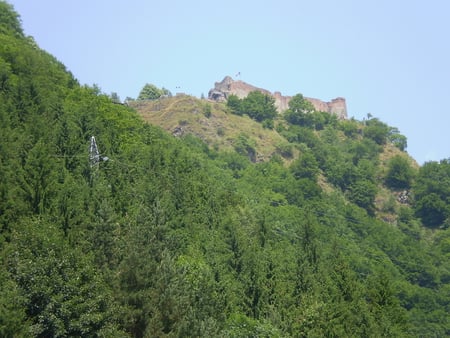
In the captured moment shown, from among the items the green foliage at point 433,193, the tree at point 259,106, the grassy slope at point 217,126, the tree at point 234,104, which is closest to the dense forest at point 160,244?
the grassy slope at point 217,126

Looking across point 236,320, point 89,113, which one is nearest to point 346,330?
point 236,320

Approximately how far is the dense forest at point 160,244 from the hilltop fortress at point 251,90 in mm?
43230

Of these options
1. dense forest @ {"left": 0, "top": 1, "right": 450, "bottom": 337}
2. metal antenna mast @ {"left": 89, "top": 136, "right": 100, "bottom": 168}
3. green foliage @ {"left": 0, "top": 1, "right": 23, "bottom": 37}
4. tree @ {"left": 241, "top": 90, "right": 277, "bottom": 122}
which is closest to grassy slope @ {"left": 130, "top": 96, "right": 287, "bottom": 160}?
tree @ {"left": 241, "top": 90, "right": 277, "bottom": 122}

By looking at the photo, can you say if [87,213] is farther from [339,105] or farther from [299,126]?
[339,105]

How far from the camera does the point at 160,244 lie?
139ft

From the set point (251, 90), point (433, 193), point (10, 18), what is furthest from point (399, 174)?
point (10, 18)

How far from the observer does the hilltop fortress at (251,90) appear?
166 metres

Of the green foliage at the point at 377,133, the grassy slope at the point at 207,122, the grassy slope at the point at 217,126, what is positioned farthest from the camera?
the green foliage at the point at 377,133

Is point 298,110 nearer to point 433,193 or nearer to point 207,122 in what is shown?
point 207,122

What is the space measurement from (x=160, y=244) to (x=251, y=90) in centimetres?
12613

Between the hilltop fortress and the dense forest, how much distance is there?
4323 centimetres

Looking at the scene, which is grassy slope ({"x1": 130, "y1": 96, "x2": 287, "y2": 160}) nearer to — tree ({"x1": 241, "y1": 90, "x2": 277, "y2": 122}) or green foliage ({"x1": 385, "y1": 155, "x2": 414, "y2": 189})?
tree ({"x1": 241, "y1": 90, "x2": 277, "y2": 122})

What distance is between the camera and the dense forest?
109ft

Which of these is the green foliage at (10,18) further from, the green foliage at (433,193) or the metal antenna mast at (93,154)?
the green foliage at (433,193)
